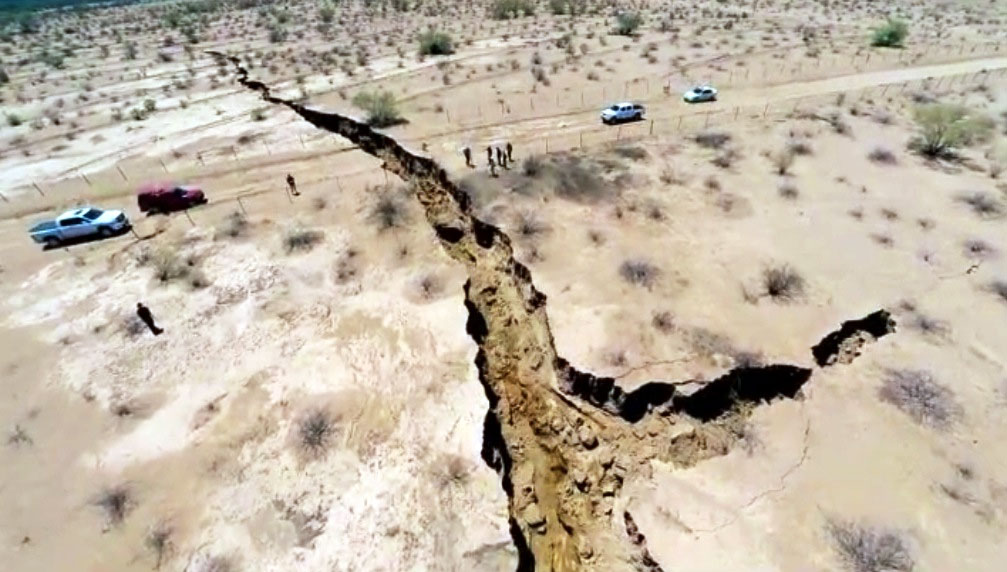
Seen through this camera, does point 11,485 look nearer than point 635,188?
Yes

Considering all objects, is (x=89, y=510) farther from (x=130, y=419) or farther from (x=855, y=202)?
(x=855, y=202)

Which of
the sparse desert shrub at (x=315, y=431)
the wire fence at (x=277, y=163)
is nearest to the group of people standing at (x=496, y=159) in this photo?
the wire fence at (x=277, y=163)

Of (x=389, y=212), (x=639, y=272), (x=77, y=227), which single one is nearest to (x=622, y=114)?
(x=389, y=212)

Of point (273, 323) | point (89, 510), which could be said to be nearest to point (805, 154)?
point (273, 323)

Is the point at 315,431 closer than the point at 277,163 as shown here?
Yes

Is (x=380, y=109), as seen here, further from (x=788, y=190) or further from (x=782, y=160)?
(x=788, y=190)

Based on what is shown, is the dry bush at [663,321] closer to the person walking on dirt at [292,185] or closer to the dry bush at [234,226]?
the dry bush at [234,226]
